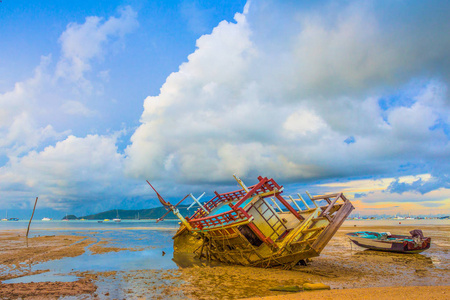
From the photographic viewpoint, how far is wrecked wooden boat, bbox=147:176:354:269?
48.8 feet

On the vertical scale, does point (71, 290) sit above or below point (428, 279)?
above

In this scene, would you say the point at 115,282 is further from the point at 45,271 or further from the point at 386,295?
the point at 386,295

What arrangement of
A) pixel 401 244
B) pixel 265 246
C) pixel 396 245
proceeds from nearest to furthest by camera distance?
pixel 265 246 → pixel 401 244 → pixel 396 245

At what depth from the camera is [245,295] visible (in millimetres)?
11086

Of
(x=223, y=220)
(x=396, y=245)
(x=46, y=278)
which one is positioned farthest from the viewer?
(x=396, y=245)

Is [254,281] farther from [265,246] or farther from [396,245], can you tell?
[396,245]

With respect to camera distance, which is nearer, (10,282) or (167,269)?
(10,282)

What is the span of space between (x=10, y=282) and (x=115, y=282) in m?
4.80

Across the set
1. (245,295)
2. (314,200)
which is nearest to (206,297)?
(245,295)

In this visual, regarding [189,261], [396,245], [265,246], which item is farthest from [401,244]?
[189,261]

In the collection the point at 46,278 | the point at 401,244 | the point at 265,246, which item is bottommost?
the point at 401,244

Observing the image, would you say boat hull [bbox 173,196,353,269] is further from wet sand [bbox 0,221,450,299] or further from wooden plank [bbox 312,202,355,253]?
wet sand [bbox 0,221,450,299]

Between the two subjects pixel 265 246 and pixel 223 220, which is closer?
pixel 265 246

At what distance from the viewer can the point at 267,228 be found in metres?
17.2
